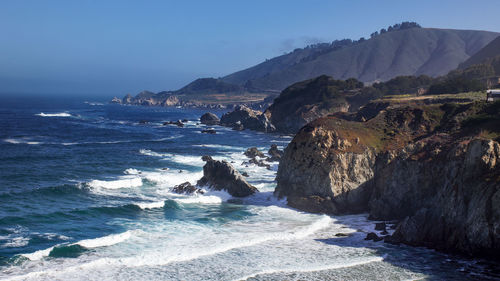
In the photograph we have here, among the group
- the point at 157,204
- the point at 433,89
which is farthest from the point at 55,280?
the point at 433,89

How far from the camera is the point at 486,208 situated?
25797 mm

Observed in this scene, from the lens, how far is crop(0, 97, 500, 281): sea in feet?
81.4

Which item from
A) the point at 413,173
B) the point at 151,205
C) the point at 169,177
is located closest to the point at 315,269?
the point at 413,173

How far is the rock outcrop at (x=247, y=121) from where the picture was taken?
110562mm

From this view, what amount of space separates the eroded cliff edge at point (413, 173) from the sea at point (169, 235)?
59.4 inches

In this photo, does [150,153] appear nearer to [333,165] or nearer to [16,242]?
[333,165]

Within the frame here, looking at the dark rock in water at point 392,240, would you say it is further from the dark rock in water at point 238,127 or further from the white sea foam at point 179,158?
the dark rock in water at point 238,127

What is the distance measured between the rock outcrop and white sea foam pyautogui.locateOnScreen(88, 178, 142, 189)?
64.6 metres

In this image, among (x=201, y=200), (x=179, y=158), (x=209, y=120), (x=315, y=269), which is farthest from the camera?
(x=209, y=120)

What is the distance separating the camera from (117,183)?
151ft

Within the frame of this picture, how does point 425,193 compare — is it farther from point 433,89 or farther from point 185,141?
point 185,141

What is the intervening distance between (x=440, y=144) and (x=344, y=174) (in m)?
7.88

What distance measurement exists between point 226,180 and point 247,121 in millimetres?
76864

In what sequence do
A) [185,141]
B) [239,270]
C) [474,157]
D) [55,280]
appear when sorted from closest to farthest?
1. [55,280]
2. [239,270]
3. [474,157]
4. [185,141]
